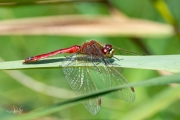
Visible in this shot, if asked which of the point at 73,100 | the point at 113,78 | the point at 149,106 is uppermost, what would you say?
the point at 113,78

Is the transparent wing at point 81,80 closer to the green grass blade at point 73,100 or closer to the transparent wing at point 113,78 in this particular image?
the transparent wing at point 113,78

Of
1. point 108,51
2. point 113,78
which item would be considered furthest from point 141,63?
point 108,51

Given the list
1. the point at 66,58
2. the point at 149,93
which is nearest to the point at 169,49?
the point at 149,93

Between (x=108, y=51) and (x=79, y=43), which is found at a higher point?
(x=79, y=43)

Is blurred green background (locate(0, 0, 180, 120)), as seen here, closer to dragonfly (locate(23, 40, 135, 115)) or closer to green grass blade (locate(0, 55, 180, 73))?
dragonfly (locate(23, 40, 135, 115))

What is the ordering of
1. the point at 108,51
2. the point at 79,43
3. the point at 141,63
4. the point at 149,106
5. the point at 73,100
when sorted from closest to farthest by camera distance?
the point at 73,100 < the point at 141,63 < the point at 149,106 < the point at 108,51 < the point at 79,43

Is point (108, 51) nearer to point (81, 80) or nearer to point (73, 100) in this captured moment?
point (81, 80)
